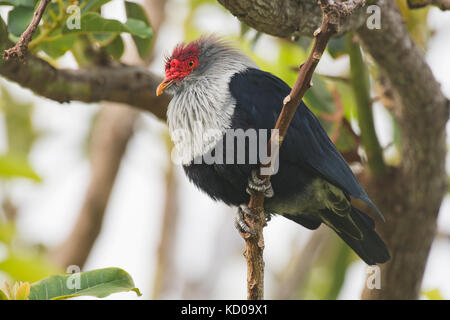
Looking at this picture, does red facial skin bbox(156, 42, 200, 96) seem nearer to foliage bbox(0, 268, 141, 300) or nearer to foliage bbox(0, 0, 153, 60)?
foliage bbox(0, 0, 153, 60)

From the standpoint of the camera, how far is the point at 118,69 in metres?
4.15

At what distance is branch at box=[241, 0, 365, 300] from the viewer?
231cm

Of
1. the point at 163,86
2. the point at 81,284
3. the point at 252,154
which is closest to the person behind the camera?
the point at 81,284

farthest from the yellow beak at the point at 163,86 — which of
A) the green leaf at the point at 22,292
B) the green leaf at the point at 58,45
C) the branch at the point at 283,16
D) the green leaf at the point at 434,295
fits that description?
the green leaf at the point at 434,295

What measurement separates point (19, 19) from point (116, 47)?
965 mm

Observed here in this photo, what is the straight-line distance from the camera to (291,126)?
3318 mm

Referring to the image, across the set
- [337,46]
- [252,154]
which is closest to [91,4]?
[252,154]

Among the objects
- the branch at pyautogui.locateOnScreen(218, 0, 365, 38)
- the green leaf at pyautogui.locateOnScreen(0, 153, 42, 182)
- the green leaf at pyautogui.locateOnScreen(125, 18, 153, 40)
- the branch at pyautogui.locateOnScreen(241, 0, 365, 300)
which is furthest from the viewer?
the green leaf at pyautogui.locateOnScreen(0, 153, 42, 182)

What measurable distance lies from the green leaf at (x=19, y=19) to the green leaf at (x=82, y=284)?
4.03ft

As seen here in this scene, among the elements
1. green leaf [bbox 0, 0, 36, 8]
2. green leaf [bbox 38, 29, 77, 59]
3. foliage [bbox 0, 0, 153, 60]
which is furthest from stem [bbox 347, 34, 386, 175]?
green leaf [bbox 0, 0, 36, 8]

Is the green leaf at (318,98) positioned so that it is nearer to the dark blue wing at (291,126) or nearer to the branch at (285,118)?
the dark blue wing at (291,126)

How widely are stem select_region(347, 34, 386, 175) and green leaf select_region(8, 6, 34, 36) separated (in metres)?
1.92

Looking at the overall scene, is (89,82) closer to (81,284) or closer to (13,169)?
(13,169)
